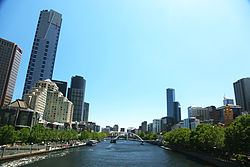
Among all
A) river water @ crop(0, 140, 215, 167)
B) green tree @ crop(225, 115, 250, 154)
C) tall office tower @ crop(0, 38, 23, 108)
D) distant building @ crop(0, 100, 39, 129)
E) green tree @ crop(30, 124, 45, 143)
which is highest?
tall office tower @ crop(0, 38, 23, 108)

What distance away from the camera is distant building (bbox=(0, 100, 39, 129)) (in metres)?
110

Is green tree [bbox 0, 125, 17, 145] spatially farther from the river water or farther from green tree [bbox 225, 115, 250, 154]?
green tree [bbox 225, 115, 250, 154]

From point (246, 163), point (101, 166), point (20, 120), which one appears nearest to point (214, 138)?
point (246, 163)

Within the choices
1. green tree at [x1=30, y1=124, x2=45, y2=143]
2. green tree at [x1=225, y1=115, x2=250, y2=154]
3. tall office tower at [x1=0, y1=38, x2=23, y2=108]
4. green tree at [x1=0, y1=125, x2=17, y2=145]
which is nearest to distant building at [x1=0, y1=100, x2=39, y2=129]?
green tree at [x1=30, y1=124, x2=45, y2=143]

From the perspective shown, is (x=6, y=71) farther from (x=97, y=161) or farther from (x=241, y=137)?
(x=241, y=137)

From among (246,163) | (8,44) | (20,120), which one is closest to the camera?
(246,163)

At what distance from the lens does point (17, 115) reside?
11356 cm

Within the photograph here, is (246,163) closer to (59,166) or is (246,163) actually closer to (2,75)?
(59,166)

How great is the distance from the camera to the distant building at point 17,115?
10978 centimetres

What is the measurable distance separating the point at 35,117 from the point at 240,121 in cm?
12571

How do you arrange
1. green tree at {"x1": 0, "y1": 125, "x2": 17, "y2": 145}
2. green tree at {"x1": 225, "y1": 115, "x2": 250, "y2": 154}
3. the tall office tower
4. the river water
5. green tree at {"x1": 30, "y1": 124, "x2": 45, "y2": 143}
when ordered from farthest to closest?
the tall office tower < green tree at {"x1": 30, "y1": 124, "x2": 45, "y2": 143} < green tree at {"x1": 0, "y1": 125, "x2": 17, "y2": 145} < the river water < green tree at {"x1": 225, "y1": 115, "x2": 250, "y2": 154}

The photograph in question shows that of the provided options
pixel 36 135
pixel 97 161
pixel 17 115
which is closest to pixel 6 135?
pixel 36 135

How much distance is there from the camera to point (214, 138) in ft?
236

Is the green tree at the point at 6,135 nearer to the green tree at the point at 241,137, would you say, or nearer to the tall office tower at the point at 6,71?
the green tree at the point at 241,137
